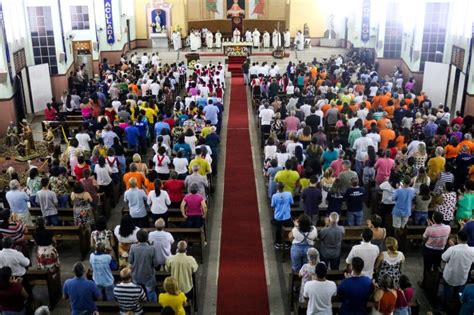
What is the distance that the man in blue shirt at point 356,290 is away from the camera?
6.44 metres

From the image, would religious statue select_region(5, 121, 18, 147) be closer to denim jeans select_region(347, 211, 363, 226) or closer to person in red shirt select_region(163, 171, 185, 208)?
person in red shirt select_region(163, 171, 185, 208)

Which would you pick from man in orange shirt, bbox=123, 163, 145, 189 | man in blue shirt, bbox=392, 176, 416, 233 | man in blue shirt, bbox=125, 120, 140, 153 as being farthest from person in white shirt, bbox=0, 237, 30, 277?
man in blue shirt, bbox=392, 176, 416, 233

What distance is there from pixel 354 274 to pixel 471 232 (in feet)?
9.23

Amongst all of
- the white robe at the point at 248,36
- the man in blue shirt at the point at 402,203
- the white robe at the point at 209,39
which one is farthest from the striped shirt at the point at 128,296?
the white robe at the point at 248,36

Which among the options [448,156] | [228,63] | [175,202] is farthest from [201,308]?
[228,63]

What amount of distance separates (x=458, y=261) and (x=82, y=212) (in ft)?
21.6

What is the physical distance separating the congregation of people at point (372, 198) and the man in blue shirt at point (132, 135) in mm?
3735

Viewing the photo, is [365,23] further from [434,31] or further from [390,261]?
[390,261]

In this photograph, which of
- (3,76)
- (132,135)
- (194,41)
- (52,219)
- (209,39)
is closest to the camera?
(52,219)

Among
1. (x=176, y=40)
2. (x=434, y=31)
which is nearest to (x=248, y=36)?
(x=176, y=40)

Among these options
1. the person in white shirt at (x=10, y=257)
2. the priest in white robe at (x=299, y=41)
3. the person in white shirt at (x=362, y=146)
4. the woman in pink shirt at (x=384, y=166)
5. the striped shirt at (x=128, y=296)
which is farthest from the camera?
the priest in white robe at (x=299, y=41)

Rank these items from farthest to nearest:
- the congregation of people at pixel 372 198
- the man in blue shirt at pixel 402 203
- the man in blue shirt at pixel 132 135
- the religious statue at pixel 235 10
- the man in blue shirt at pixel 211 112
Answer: the religious statue at pixel 235 10, the man in blue shirt at pixel 211 112, the man in blue shirt at pixel 132 135, the man in blue shirt at pixel 402 203, the congregation of people at pixel 372 198

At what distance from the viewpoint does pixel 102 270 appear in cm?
736

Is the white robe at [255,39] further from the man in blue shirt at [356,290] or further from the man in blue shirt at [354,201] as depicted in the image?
the man in blue shirt at [356,290]
